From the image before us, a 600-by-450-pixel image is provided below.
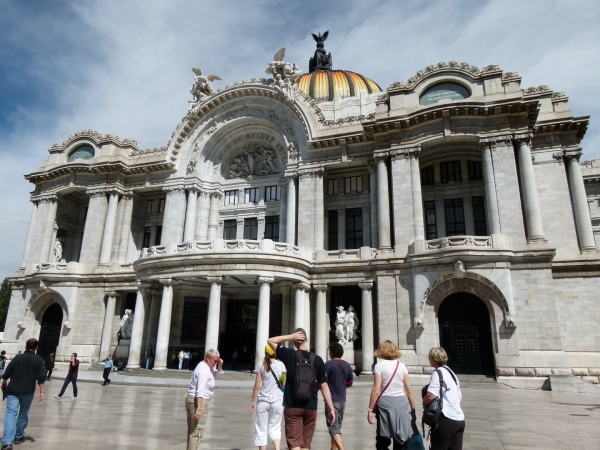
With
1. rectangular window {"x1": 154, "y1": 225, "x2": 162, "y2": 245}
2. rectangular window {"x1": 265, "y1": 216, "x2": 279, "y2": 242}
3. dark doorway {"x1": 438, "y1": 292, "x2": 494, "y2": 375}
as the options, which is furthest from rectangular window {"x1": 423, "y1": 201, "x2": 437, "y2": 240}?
rectangular window {"x1": 154, "y1": 225, "x2": 162, "y2": 245}

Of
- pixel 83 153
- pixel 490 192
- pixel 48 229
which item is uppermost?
pixel 83 153

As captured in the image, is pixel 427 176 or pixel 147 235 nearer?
pixel 427 176

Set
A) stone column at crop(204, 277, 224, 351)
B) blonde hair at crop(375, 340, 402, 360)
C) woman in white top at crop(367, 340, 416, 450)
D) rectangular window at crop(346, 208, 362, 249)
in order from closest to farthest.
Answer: woman in white top at crop(367, 340, 416, 450)
blonde hair at crop(375, 340, 402, 360)
stone column at crop(204, 277, 224, 351)
rectangular window at crop(346, 208, 362, 249)

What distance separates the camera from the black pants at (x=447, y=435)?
239 inches

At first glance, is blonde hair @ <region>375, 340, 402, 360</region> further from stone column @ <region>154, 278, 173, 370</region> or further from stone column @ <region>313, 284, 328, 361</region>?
stone column @ <region>154, 278, 173, 370</region>

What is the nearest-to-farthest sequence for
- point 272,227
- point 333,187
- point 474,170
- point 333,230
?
1. point 474,170
2. point 333,230
3. point 333,187
4. point 272,227

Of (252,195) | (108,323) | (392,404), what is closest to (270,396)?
(392,404)

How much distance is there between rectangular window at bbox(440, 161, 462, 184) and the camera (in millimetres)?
33125

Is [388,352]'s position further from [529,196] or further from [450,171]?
[450,171]

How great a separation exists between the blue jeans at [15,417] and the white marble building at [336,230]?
1824 cm

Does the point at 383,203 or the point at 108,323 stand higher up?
the point at 383,203

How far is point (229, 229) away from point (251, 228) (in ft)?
7.50

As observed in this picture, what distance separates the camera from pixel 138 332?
31.3 m

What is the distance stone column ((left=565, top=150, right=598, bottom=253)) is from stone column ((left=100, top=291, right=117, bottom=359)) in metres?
35.3
